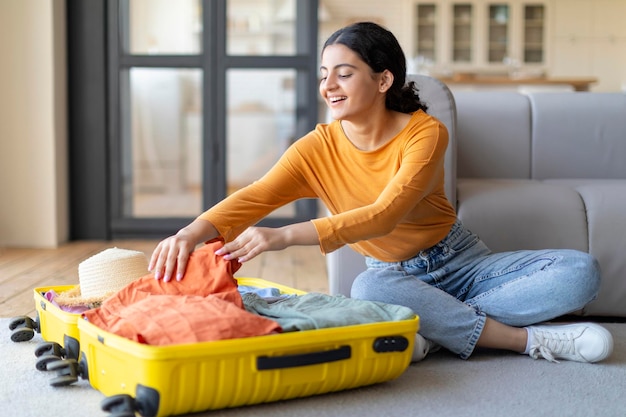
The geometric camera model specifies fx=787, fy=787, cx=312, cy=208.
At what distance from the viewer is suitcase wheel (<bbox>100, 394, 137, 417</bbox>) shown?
1202 mm

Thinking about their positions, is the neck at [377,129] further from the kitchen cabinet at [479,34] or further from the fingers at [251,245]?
the kitchen cabinet at [479,34]

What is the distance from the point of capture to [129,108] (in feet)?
12.9

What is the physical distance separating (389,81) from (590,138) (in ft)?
4.00

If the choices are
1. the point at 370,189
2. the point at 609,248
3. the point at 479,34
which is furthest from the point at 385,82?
the point at 479,34

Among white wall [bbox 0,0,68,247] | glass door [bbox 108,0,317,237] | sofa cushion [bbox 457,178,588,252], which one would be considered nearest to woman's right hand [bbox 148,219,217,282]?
sofa cushion [bbox 457,178,588,252]

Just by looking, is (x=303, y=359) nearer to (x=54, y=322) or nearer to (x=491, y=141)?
(x=54, y=322)

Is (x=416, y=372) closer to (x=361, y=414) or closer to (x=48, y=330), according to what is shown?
(x=361, y=414)

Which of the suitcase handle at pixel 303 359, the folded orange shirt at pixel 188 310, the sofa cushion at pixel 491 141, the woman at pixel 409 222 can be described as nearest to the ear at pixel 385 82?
the woman at pixel 409 222

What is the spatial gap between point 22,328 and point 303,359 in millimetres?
807

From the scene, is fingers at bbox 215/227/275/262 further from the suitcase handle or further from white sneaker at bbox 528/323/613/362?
white sneaker at bbox 528/323/613/362

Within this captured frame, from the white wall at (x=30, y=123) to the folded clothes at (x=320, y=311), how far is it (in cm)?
223

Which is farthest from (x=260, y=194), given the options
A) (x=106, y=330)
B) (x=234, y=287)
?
(x=106, y=330)

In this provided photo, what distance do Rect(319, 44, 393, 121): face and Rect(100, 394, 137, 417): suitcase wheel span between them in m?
0.76

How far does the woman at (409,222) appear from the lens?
5.47 feet
